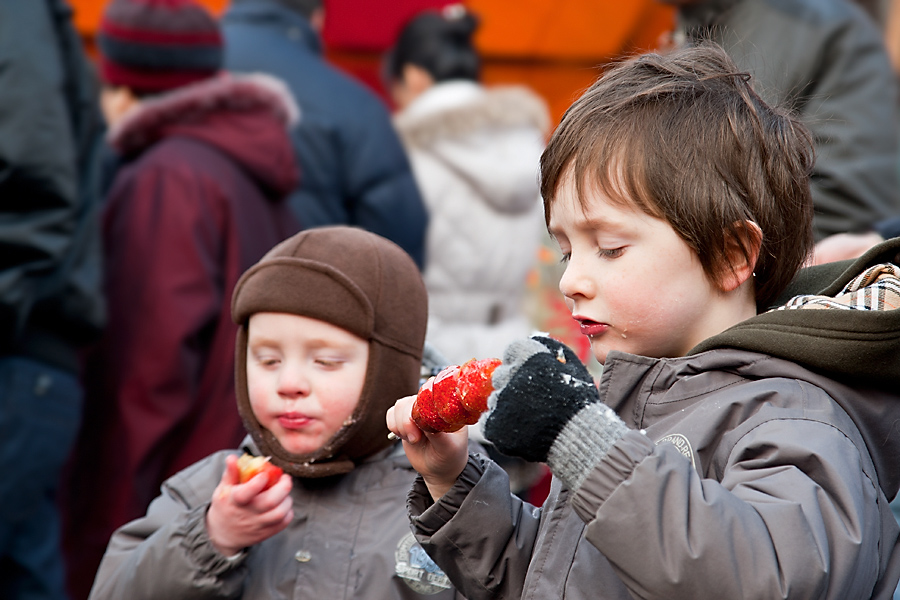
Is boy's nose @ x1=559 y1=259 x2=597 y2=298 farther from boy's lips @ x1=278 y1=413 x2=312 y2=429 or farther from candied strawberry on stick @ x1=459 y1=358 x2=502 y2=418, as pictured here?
boy's lips @ x1=278 y1=413 x2=312 y2=429

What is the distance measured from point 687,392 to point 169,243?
96.7 inches

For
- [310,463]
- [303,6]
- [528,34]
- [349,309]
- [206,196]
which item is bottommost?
[528,34]

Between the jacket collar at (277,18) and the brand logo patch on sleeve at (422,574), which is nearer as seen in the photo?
the brand logo patch on sleeve at (422,574)

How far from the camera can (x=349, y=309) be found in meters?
2.14

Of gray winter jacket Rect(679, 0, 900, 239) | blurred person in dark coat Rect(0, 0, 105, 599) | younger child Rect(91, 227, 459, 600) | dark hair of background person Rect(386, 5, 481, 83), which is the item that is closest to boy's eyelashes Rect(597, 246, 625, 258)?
younger child Rect(91, 227, 459, 600)

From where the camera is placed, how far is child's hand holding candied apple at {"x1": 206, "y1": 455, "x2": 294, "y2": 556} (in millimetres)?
1906

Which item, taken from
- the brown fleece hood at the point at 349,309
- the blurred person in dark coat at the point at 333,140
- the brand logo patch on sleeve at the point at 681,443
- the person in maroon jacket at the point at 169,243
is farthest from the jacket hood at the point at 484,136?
the brand logo patch on sleeve at the point at 681,443

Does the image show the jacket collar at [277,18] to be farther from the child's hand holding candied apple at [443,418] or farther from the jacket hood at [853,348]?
the jacket hood at [853,348]

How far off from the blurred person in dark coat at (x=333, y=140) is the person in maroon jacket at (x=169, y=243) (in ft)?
0.93

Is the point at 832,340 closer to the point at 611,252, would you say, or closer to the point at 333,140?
the point at 611,252

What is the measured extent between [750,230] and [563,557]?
577 mm

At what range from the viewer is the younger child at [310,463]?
199 cm

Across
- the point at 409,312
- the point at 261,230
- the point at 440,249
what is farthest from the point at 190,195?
the point at 409,312

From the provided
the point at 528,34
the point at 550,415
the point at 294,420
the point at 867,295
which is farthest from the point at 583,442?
the point at 528,34
